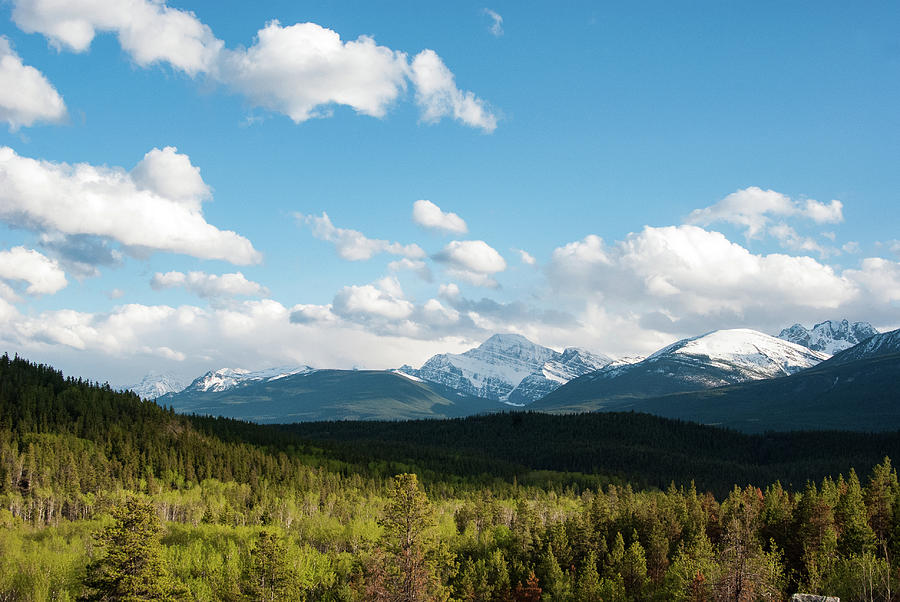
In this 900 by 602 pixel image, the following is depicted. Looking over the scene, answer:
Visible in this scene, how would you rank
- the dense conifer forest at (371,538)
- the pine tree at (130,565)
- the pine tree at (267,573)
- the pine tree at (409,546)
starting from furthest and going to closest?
the pine tree at (267,573)
the dense conifer forest at (371,538)
the pine tree at (130,565)
the pine tree at (409,546)

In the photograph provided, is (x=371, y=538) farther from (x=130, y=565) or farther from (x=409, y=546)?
(x=409, y=546)

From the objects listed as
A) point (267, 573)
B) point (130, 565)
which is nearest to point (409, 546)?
point (130, 565)

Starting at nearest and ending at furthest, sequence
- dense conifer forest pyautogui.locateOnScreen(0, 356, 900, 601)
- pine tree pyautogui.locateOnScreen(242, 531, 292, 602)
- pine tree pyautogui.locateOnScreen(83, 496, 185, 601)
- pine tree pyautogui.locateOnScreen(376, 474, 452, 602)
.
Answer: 1. pine tree pyautogui.locateOnScreen(376, 474, 452, 602)
2. pine tree pyautogui.locateOnScreen(83, 496, 185, 601)
3. dense conifer forest pyautogui.locateOnScreen(0, 356, 900, 601)
4. pine tree pyautogui.locateOnScreen(242, 531, 292, 602)

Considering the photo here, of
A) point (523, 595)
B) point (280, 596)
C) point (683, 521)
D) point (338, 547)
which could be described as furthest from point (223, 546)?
point (683, 521)

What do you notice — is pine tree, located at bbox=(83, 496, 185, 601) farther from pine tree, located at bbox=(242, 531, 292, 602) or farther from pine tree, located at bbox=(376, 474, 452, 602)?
pine tree, located at bbox=(376, 474, 452, 602)

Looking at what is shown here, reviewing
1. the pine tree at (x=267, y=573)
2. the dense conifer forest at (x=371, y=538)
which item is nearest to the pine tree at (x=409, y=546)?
the dense conifer forest at (x=371, y=538)

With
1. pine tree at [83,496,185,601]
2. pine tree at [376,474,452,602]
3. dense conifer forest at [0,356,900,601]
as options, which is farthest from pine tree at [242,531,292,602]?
pine tree at [376,474,452,602]

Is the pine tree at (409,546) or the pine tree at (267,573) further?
the pine tree at (267,573)

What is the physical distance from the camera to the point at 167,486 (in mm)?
181750

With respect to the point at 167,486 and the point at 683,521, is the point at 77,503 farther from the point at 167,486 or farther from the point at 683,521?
the point at 683,521

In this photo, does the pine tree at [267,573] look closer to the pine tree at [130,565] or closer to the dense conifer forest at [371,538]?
the dense conifer forest at [371,538]

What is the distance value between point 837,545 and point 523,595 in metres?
51.0

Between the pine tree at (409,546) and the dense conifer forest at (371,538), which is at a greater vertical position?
the pine tree at (409,546)

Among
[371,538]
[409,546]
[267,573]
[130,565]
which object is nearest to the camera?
[409,546]
